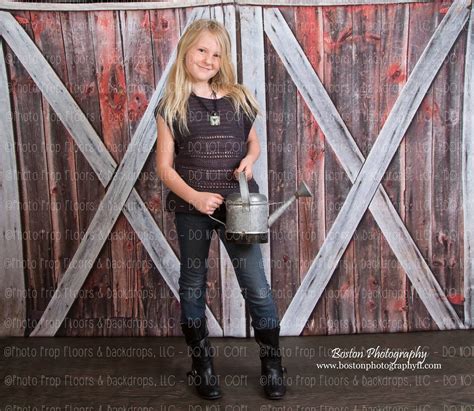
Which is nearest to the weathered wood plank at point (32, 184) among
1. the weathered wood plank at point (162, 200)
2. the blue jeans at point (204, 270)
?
the weathered wood plank at point (162, 200)

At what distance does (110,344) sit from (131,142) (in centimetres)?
115

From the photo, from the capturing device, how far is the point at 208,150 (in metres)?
2.43

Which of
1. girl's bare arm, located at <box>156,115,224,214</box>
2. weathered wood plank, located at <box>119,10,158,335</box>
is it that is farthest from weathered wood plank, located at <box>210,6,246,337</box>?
girl's bare arm, located at <box>156,115,224,214</box>

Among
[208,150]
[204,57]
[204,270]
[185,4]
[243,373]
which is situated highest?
[185,4]

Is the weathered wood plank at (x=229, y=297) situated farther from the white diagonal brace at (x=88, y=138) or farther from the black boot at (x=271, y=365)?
the black boot at (x=271, y=365)

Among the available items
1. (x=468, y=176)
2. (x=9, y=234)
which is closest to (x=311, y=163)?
(x=468, y=176)

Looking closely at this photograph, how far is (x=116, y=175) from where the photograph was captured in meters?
3.17

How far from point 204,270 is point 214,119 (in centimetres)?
68

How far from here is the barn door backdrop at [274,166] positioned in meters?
3.06

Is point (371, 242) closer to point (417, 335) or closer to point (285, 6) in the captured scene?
point (417, 335)

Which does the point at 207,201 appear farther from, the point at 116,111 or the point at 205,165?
the point at 116,111

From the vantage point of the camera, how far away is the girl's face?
2.39 metres

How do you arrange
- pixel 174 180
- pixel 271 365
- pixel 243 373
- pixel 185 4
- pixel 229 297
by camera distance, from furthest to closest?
pixel 229 297 < pixel 185 4 < pixel 243 373 < pixel 271 365 < pixel 174 180

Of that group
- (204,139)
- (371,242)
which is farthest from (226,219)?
(371,242)
